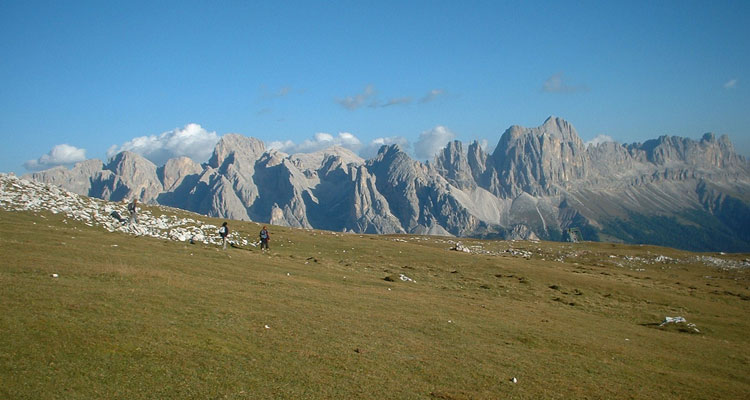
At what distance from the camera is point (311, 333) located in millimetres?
22250

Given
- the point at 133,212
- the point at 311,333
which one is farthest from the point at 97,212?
the point at 311,333

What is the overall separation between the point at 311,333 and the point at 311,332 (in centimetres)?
14

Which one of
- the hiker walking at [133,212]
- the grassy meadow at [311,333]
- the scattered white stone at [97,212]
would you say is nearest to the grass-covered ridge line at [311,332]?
the grassy meadow at [311,333]

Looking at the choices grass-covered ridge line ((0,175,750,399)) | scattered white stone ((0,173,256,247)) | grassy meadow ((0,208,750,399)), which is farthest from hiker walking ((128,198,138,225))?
grassy meadow ((0,208,750,399))

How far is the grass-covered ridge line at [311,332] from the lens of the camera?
1603 centimetres

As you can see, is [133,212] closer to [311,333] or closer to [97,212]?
[97,212]

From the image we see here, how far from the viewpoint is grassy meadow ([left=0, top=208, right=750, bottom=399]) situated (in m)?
16.0

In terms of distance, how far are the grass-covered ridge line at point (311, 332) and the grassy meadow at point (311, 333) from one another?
0.32ft

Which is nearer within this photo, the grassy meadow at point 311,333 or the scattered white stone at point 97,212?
the grassy meadow at point 311,333

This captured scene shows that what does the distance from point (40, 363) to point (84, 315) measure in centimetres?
460

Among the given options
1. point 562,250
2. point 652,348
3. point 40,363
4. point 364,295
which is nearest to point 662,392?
point 652,348

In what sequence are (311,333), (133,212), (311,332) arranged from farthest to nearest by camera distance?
(133,212), (311,332), (311,333)

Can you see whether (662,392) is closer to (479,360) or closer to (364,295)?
(479,360)

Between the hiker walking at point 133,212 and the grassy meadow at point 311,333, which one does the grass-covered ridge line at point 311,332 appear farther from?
the hiker walking at point 133,212
